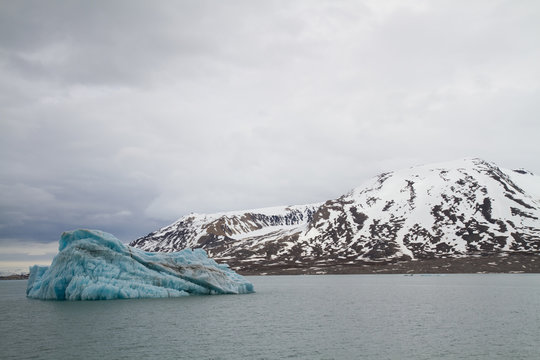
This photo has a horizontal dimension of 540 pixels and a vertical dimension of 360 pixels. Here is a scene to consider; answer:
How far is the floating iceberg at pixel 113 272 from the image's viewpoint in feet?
186

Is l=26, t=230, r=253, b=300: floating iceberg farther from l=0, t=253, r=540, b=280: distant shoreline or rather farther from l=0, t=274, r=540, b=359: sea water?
l=0, t=253, r=540, b=280: distant shoreline

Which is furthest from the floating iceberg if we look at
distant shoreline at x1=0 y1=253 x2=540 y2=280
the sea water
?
distant shoreline at x1=0 y1=253 x2=540 y2=280

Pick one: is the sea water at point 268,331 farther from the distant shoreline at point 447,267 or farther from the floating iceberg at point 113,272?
the distant shoreline at point 447,267

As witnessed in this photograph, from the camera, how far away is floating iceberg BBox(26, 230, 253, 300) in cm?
5675

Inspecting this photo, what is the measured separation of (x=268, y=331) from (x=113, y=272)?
31.1 m

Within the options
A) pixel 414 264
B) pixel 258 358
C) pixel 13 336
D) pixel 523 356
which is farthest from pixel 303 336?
pixel 414 264

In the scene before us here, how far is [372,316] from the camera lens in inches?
1821

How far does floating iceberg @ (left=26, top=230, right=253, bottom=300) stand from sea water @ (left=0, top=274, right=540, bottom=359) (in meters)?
2.68

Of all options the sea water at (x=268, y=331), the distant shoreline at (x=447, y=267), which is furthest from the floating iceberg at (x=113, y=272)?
the distant shoreline at (x=447, y=267)

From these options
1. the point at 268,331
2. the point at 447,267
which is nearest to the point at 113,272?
the point at 268,331

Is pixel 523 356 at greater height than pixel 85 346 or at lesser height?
lesser

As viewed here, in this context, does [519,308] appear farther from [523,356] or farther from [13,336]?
[13,336]

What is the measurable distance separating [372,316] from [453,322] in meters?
8.71

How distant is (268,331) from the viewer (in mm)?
36656
